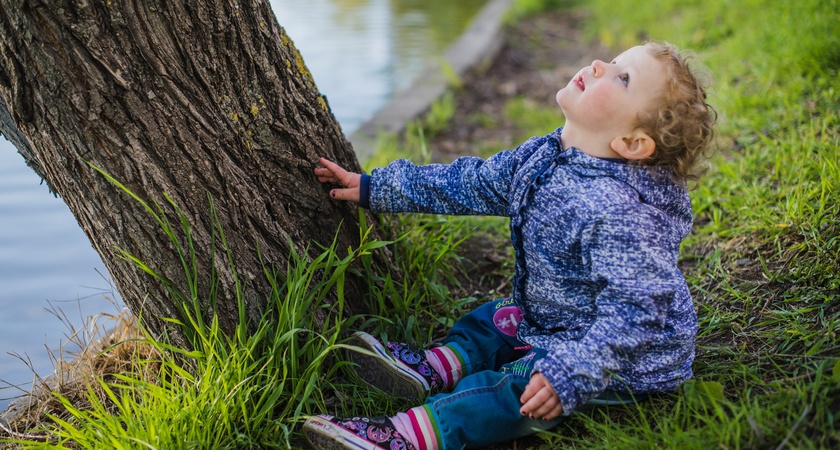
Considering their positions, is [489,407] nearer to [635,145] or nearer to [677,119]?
[635,145]

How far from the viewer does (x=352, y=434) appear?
1696 mm

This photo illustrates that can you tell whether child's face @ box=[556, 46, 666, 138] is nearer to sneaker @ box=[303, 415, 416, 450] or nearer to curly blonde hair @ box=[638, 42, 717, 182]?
curly blonde hair @ box=[638, 42, 717, 182]

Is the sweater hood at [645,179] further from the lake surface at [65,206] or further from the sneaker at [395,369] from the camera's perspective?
the lake surface at [65,206]

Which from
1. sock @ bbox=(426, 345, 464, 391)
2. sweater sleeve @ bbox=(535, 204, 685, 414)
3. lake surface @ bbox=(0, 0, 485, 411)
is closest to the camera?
sweater sleeve @ bbox=(535, 204, 685, 414)

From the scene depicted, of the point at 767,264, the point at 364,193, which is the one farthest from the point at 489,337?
the point at 767,264

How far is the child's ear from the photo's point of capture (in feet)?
5.86

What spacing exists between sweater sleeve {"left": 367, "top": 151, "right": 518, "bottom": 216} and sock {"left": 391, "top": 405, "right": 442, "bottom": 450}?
1.97ft

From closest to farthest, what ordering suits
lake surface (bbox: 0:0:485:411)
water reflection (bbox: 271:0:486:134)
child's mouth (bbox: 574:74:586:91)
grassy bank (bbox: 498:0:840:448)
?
Result: grassy bank (bbox: 498:0:840:448) → child's mouth (bbox: 574:74:586:91) → lake surface (bbox: 0:0:485:411) → water reflection (bbox: 271:0:486:134)

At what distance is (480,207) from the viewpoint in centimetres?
205

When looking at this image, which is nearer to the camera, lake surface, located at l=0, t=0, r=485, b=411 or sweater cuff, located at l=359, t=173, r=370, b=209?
sweater cuff, located at l=359, t=173, r=370, b=209

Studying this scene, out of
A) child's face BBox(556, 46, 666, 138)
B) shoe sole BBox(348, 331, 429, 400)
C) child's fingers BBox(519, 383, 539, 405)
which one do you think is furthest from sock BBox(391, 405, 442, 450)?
child's face BBox(556, 46, 666, 138)

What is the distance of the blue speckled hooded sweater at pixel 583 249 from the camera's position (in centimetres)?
167

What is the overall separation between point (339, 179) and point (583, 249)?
0.74 m

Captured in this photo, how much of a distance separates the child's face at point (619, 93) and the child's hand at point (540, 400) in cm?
66
